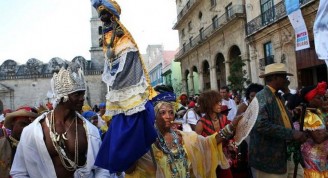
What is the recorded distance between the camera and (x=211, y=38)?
2489cm

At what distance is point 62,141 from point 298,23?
12736 millimetres

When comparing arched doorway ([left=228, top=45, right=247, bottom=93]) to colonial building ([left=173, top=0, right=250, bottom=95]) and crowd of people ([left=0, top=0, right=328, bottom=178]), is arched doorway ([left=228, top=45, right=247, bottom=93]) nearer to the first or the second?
colonial building ([left=173, top=0, right=250, bottom=95])

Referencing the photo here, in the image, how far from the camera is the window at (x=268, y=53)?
687 inches

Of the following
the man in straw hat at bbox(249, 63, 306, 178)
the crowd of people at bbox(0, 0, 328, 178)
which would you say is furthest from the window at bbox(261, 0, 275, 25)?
the crowd of people at bbox(0, 0, 328, 178)

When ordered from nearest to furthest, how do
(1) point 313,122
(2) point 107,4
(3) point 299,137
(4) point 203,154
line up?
(2) point 107,4 < (4) point 203,154 < (3) point 299,137 < (1) point 313,122

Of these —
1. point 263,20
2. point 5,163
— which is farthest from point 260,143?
point 263,20

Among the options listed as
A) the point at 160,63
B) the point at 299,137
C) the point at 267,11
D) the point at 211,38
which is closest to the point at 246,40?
the point at 267,11

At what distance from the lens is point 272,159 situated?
3879 millimetres

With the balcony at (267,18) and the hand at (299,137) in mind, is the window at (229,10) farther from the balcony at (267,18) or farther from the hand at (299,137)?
the hand at (299,137)

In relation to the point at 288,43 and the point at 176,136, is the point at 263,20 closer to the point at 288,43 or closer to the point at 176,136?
the point at 288,43

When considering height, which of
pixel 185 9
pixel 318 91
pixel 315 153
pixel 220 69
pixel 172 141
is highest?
pixel 185 9

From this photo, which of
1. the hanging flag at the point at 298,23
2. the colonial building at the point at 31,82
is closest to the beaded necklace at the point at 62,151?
the hanging flag at the point at 298,23

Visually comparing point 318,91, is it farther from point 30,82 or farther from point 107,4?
point 30,82

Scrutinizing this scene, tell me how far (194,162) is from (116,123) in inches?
39.3
